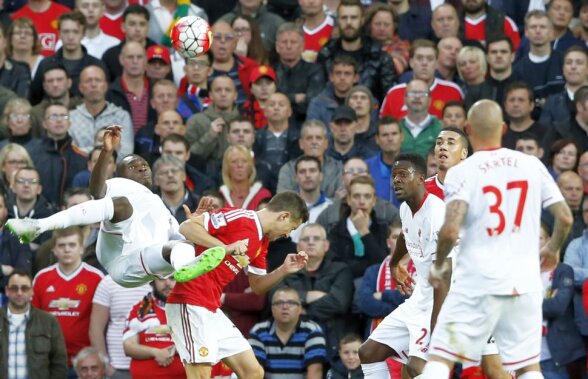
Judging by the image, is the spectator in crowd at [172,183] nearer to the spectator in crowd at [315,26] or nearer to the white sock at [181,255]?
the spectator in crowd at [315,26]

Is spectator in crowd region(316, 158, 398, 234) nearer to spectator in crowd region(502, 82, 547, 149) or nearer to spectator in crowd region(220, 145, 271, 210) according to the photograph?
spectator in crowd region(220, 145, 271, 210)

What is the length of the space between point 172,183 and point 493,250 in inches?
273

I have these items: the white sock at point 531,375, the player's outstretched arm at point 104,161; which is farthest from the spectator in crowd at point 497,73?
the white sock at point 531,375

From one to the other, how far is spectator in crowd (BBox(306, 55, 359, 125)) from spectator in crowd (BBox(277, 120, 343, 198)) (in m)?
0.84

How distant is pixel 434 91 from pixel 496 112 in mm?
8368

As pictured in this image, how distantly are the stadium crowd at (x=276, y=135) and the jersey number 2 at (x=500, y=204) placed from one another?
7.72 feet

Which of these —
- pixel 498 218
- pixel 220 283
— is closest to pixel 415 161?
pixel 498 218

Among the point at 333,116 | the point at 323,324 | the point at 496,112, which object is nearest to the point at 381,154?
the point at 333,116

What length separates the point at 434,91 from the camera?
19328mm

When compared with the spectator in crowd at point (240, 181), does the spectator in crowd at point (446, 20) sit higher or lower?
higher

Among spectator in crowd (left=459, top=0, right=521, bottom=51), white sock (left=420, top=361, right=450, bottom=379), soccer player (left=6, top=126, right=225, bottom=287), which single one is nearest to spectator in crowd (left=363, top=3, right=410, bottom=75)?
spectator in crowd (left=459, top=0, right=521, bottom=51)

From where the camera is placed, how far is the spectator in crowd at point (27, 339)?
16.1 metres

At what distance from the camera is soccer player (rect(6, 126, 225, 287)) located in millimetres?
13094

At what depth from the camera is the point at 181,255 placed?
41.8 ft
